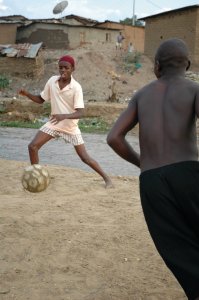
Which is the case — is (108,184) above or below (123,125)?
below

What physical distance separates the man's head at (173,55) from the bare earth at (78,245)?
1.57m

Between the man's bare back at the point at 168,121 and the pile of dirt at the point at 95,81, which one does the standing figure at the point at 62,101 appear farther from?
the pile of dirt at the point at 95,81

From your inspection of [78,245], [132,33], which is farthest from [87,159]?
[132,33]

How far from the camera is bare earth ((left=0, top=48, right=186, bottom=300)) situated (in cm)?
338

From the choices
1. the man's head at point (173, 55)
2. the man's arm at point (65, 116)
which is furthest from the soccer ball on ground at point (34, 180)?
the man's head at point (173, 55)

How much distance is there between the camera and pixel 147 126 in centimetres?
259

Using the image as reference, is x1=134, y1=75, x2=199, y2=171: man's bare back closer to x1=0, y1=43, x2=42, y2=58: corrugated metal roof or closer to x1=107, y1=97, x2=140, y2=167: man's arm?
x1=107, y1=97, x2=140, y2=167: man's arm

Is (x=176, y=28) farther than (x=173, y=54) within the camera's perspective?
Yes

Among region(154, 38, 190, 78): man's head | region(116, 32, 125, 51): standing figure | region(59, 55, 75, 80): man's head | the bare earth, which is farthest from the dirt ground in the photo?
region(116, 32, 125, 51): standing figure

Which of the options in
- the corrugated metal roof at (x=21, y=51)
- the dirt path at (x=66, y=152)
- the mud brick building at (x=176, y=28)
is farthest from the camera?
the mud brick building at (x=176, y=28)

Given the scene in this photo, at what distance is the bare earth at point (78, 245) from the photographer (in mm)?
3377

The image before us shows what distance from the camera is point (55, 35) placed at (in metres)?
30.2

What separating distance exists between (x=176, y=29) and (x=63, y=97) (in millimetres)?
21917

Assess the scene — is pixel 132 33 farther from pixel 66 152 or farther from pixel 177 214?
pixel 177 214
